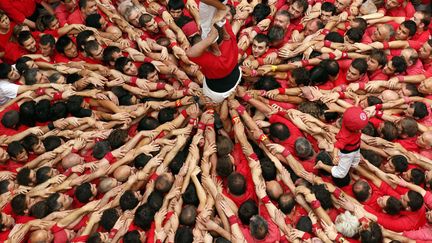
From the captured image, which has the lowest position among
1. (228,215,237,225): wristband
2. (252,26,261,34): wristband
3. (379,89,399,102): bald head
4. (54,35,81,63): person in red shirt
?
(228,215,237,225): wristband

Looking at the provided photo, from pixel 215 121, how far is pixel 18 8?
3.08 m

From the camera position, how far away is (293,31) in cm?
673

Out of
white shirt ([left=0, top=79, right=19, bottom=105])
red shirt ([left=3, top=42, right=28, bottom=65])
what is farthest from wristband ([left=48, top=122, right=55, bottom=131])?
red shirt ([left=3, top=42, right=28, bottom=65])

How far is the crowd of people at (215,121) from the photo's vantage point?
521cm

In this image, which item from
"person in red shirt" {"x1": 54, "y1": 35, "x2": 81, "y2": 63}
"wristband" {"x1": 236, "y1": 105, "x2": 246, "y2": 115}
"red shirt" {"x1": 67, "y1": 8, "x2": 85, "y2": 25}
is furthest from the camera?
"red shirt" {"x1": 67, "y1": 8, "x2": 85, "y2": 25}

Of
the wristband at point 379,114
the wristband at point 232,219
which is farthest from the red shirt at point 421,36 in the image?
the wristband at point 232,219

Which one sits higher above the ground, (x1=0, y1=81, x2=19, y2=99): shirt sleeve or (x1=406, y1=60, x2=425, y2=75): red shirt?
(x1=0, y1=81, x2=19, y2=99): shirt sleeve

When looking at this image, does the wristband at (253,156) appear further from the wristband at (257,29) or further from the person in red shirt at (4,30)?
the person in red shirt at (4,30)

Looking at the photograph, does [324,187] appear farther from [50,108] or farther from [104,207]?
[50,108]

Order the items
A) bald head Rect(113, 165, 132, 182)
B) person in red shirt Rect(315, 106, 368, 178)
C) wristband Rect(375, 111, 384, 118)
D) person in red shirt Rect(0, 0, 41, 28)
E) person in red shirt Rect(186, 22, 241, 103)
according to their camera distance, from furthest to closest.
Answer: person in red shirt Rect(0, 0, 41, 28)
wristband Rect(375, 111, 384, 118)
bald head Rect(113, 165, 132, 182)
person in red shirt Rect(186, 22, 241, 103)
person in red shirt Rect(315, 106, 368, 178)

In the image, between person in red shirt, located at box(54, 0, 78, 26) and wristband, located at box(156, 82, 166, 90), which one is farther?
person in red shirt, located at box(54, 0, 78, 26)

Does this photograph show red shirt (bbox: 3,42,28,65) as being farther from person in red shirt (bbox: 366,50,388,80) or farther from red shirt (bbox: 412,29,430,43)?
red shirt (bbox: 412,29,430,43)

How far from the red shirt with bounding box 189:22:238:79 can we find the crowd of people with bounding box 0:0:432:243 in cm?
1

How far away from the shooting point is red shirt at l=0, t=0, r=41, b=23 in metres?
6.68
